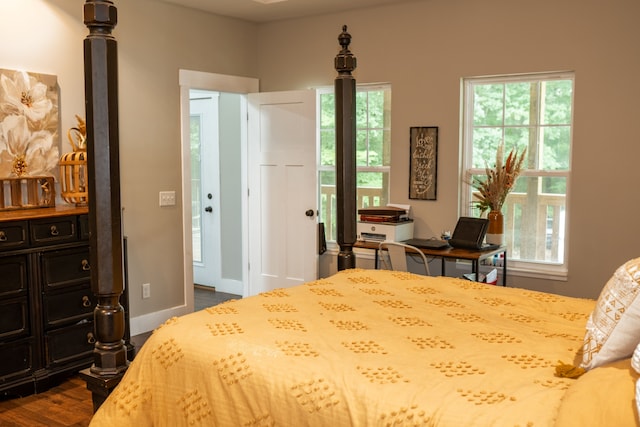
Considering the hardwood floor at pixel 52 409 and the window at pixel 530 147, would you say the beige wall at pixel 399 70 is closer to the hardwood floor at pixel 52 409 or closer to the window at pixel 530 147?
the window at pixel 530 147

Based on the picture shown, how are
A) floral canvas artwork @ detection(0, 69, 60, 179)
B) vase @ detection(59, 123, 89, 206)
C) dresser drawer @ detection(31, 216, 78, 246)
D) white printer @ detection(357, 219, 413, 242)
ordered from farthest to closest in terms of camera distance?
white printer @ detection(357, 219, 413, 242)
vase @ detection(59, 123, 89, 206)
floral canvas artwork @ detection(0, 69, 60, 179)
dresser drawer @ detection(31, 216, 78, 246)

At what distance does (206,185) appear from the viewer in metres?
7.09

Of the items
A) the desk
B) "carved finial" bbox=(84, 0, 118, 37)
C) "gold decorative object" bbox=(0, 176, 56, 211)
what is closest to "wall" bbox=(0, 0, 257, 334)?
"gold decorative object" bbox=(0, 176, 56, 211)

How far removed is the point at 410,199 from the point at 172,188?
203cm

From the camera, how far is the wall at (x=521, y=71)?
4.55 meters

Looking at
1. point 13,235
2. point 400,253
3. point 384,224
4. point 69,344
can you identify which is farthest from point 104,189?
point 384,224

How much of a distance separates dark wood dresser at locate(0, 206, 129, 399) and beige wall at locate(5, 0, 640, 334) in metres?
0.95

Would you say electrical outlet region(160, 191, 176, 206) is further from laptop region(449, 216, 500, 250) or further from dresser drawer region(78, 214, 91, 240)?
laptop region(449, 216, 500, 250)

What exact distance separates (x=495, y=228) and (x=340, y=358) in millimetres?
3083

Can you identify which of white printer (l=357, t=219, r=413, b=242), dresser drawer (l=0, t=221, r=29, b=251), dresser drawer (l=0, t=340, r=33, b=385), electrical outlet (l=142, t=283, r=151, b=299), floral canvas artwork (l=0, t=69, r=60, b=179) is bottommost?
dresser drawer (l=0, t=340, r=33, b=385)

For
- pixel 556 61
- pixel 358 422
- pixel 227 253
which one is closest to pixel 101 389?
pixel 358 422

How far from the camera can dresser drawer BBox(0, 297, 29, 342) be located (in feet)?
12.5

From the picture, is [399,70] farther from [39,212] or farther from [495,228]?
[39,212]

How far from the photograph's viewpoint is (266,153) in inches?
246
